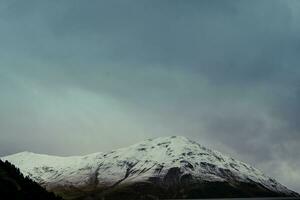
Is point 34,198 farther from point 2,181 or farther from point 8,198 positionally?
point 8,198

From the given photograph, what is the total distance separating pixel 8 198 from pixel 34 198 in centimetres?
2977

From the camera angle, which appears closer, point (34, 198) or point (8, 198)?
point (8, 198)

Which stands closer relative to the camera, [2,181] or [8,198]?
[8,198]

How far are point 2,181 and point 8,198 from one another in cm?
2219

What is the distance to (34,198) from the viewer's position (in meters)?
200

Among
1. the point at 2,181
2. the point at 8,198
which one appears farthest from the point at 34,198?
the point at 8,198

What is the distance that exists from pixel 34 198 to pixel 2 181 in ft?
51.6

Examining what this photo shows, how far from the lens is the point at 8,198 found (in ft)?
559

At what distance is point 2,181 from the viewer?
191000 mm
